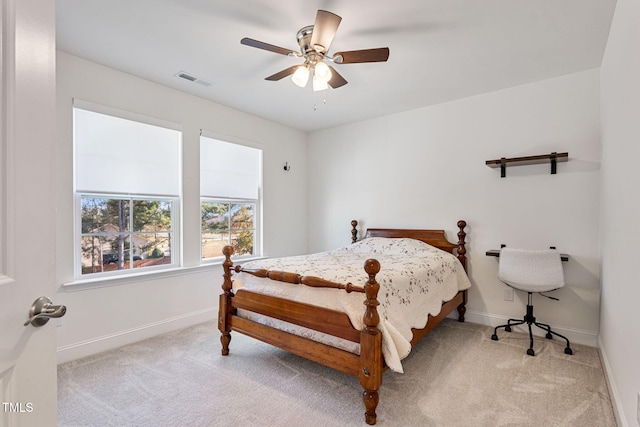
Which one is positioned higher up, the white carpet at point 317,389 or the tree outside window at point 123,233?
the tree outside window at point 123,233

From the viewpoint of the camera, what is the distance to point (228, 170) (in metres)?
3.84

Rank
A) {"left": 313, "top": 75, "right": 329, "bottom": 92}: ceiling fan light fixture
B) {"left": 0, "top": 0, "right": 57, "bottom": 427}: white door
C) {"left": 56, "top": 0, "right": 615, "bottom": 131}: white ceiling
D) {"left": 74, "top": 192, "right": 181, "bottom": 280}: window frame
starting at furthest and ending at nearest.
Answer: {"left": 74, "top": 192, "right": 181, "bottom": 280}: window frame
{"left": 313, "top": 75, "right": 329, "bottom": 92}: ceiling fan light fixture
{"left": 56, "top": 0, "right": 615, "bottom": 131}: white ceiling
{"left": 0, "top": 0, "right": 57, "bottom": 427}: white door

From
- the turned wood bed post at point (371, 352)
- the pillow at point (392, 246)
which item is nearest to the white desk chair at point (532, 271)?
the pillow at point (392, 246)

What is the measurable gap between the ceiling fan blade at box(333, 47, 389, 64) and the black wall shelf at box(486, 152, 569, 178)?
1840mm

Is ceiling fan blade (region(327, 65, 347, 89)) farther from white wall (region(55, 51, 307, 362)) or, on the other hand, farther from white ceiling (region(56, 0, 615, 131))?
white wall (region(55, 51, 307, 362))

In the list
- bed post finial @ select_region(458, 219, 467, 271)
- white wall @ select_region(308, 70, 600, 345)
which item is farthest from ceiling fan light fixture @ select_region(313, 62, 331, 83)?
bed post finial @ select_region(458, 219, 467, 271)

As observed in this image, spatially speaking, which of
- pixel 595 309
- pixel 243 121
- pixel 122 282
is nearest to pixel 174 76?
pixel 243 121

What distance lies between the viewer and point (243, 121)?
3.98 meters

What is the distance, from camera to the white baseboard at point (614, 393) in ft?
5.59

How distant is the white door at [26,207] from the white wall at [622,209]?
89.0 inches

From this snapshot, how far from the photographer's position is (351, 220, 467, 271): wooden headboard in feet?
11.4

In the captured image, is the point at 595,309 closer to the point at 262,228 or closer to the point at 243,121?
the point at 262,228

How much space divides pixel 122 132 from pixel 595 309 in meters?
4.66

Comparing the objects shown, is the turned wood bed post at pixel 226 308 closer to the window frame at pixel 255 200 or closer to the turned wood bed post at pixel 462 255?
the window frame at pixel 255 200
